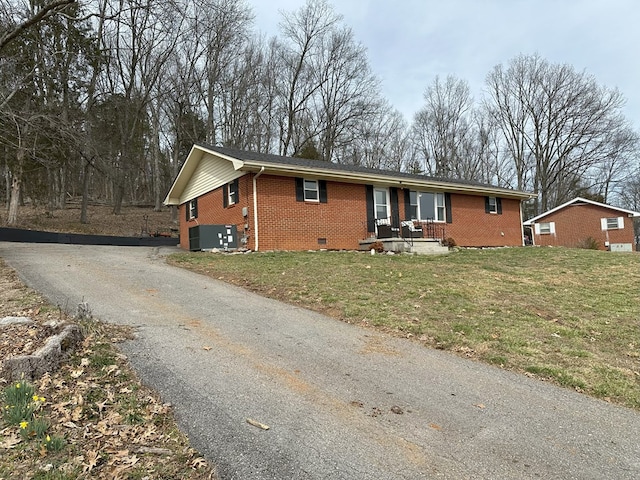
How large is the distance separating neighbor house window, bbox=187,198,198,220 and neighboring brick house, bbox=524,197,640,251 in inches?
940

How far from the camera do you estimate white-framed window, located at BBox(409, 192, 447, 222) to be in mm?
16719

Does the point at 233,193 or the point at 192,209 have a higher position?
the point at 233,193

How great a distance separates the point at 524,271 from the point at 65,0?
48.7ft

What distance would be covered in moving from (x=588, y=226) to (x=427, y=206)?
58.5ft

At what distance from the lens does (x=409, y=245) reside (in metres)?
14.3

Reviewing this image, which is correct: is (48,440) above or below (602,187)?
below

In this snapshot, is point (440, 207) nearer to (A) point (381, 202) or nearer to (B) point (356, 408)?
(A) point (381, 202)

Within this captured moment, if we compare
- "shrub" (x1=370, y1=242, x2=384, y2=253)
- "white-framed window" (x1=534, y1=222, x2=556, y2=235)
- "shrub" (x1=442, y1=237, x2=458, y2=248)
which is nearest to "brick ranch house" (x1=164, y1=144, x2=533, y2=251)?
"shrub" (x1=442, y1=237, x2=458, y2=248)

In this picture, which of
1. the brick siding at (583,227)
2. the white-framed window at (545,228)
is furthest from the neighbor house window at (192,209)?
the white-framed window at (545,228)

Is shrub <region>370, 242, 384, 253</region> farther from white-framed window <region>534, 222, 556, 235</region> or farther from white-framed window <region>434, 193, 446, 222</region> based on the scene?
white-framed window <region>534, 222, 556, 235</region>

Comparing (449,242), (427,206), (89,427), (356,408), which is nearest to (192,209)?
(427,206)

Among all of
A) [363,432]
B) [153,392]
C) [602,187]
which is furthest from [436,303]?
[602,187]

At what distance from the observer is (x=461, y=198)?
1830 cm

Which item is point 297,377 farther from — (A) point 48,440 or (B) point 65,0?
(B) point 65,0
